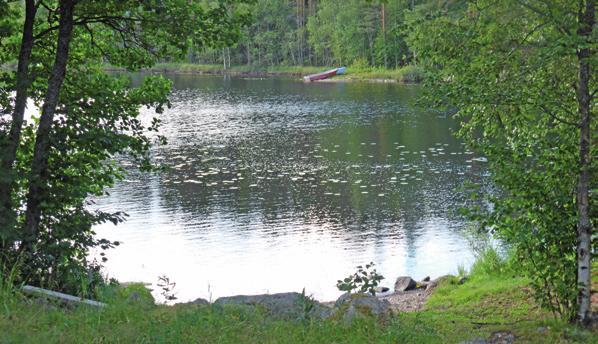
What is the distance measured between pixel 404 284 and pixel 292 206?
1052 centimetres

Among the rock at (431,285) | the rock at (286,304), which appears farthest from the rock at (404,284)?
the rock at (286,304)

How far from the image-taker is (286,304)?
8.12m

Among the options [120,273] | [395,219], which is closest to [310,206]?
[395,219]

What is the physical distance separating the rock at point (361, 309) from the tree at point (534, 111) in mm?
2516

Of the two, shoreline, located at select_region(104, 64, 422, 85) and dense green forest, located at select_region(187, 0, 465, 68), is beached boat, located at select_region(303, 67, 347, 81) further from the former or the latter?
dense green forest, located at select_region(187, 0, 465, 68)

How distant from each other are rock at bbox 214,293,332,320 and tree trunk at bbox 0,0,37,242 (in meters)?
3.37

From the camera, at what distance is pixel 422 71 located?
35.6 ft

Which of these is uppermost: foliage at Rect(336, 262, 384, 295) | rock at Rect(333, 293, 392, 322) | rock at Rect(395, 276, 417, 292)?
rock at Rect(333, 293, 392, 322)

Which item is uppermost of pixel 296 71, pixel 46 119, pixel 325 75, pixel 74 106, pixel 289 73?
pixel 74 106

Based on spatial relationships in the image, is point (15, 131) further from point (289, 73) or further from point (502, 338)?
point (289, 73)

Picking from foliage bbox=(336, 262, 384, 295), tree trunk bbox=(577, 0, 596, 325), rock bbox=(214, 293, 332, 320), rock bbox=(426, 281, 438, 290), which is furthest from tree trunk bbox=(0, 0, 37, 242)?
rock bbox=(426, 281, 438, 290)

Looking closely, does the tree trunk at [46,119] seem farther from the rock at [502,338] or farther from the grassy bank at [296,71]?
the grassy bank at [296,71]

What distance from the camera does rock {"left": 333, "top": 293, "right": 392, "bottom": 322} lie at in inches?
307

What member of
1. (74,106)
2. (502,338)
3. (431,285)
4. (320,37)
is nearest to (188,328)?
(502,338)
